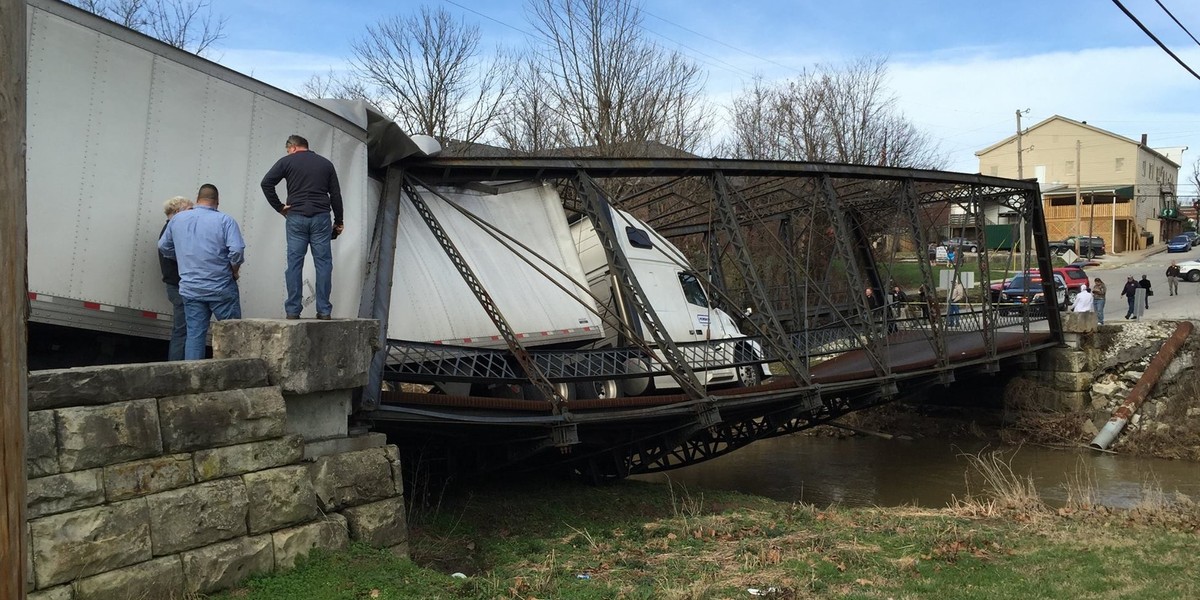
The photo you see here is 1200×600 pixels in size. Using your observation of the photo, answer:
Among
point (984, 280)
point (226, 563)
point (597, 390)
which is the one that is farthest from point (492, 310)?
point (984, 280)

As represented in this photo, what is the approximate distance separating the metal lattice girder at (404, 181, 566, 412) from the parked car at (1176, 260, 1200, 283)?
4535 centimetres

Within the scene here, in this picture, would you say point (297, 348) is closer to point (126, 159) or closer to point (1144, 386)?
point (126, 159)

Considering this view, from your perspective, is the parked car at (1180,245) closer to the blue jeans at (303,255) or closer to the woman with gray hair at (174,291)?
the blue jeans at (303,255)

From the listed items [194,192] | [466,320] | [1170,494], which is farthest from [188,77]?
[1170,494]

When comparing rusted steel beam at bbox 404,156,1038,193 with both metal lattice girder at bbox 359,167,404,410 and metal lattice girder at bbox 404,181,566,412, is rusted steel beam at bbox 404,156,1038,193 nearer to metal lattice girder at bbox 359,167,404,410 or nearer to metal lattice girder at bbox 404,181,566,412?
metal lattice girder at bbox 359,167,404,410

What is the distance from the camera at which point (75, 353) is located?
28.9 ft

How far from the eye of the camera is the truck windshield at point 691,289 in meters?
16.0

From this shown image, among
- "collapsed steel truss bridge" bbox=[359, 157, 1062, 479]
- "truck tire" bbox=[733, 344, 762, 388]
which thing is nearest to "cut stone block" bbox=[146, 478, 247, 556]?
"collapsed steel truss bridge" bbox=[359, 157, 1062, 479]

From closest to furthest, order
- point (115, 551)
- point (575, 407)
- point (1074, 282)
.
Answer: point (115, 551) → point (575, 407) → point (1074, 282)

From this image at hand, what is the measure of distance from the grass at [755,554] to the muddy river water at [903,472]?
501 cm

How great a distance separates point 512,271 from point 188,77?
16.6 feet

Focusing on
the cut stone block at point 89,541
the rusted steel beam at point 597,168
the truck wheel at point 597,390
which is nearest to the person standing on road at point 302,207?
the rusted steel beam at point 597,168

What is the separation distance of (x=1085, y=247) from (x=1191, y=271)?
1612 centimetres

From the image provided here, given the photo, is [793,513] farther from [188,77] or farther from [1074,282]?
[1074,282]
